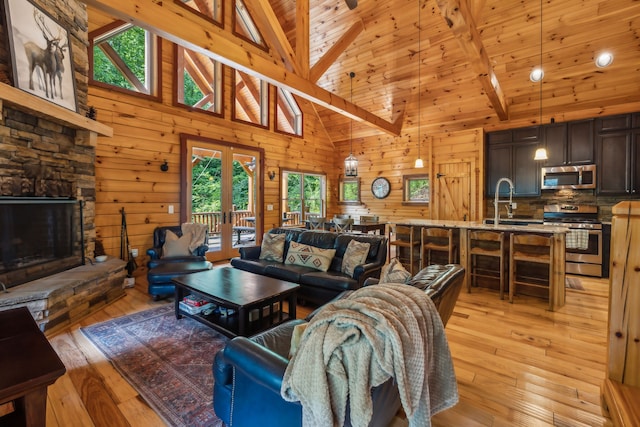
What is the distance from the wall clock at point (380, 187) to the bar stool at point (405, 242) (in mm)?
2970

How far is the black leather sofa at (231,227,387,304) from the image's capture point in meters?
3.32

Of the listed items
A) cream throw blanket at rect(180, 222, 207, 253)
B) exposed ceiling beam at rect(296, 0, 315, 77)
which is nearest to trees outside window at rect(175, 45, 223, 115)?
exposed ceiling beam at rect(296, 0, 315, 77)

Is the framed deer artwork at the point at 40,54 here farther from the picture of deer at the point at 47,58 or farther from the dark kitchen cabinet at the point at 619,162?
the dark kitchen cabinet at the point at 619,162

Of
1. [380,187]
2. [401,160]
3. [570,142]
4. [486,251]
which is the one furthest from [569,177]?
[380,187]

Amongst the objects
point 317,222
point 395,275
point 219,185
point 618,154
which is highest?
point 618,154

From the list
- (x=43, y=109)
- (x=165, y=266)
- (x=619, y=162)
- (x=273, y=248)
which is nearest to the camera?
(x=43, y=109)

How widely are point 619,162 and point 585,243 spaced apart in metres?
1.50

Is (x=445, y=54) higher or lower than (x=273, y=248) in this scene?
higher

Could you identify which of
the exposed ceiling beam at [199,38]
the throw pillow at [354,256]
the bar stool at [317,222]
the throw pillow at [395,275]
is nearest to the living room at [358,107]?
the exposed ceiling beam at [199,38]

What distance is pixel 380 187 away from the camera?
26.7 feet

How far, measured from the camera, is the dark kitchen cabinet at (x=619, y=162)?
4.77m

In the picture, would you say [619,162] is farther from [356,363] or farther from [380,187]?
[356,363]

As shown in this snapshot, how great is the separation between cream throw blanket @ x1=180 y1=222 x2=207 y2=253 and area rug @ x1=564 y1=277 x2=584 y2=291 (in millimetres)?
5457

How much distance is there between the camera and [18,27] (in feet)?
9.48
